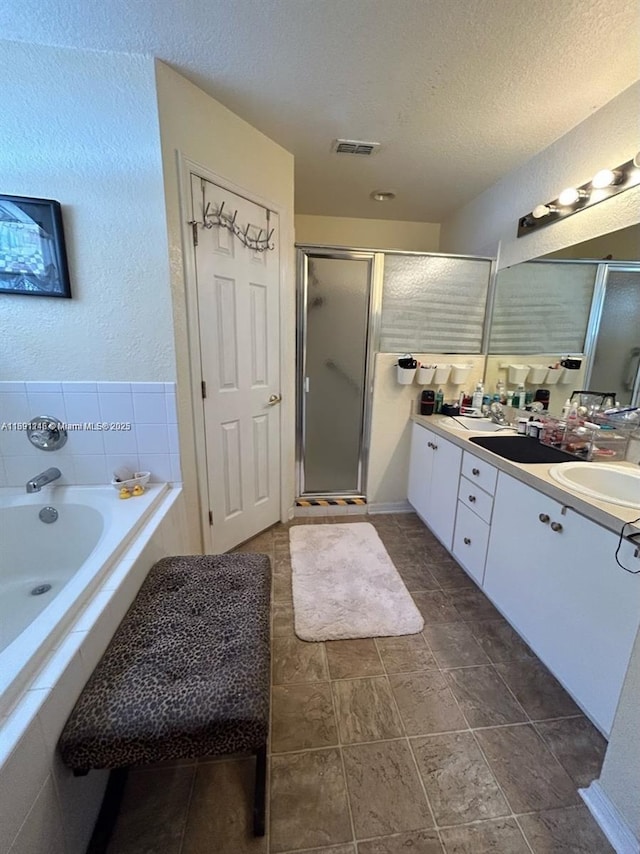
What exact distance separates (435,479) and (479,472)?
517mm

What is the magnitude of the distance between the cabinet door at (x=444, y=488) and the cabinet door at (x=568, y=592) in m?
0.41

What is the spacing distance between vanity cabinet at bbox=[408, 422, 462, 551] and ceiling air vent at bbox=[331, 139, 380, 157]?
68.6 inches

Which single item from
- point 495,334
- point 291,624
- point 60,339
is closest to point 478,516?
point 291,624

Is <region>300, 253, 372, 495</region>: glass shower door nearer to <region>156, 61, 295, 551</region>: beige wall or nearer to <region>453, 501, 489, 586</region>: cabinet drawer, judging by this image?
<region>156, 61, 295, 551</region>: beige wall

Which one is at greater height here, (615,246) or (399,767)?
(615,246)

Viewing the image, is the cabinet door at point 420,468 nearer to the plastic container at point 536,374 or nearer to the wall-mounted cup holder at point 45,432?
the plastic container at point 536,374

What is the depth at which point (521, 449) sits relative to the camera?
5.73 feet

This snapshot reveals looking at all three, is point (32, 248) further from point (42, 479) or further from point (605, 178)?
point (605, 178)

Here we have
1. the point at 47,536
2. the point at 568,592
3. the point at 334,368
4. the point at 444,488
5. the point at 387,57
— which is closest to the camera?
the point at 568,592

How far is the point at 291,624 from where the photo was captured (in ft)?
5.49

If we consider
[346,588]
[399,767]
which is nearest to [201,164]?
[346,588]

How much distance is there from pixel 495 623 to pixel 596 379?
133 cm

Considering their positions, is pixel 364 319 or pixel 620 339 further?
pixel 364 319

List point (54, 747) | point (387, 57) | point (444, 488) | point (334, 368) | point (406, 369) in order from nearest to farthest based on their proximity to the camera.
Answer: point (54, 747), point (387, 57), point (444, 488), point (406, 369), point (334, 368)
